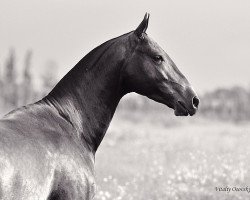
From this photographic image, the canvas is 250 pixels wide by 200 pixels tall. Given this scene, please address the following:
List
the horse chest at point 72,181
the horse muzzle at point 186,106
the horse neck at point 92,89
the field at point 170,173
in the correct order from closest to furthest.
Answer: the horse chest at point 72,181 → the horse neck at point 92,89 → the horse muzzle at point 186,106 → the field at point 170,173

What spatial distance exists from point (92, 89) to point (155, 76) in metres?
0.70

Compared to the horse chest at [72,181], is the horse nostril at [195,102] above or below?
above

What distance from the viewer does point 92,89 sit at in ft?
22.5

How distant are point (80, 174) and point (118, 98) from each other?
118 cm

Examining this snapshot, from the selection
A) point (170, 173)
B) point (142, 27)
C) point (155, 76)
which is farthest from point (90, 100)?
point (170, 173)

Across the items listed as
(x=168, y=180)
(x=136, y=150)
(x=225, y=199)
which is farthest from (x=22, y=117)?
(x=136, y=150)

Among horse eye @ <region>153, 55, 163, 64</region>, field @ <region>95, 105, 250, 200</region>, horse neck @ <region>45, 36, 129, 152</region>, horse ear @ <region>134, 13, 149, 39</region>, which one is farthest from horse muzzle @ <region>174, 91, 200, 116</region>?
field @ <region>95, 105, 250, 200</region>

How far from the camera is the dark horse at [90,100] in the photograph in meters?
6.10

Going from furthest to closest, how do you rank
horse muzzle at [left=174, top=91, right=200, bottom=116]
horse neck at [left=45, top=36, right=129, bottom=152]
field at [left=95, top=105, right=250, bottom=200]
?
field at [left=95, top=105, right=250, bottom=200]
horse muzzle at [left=174, top=91, right=200, bottom=116]
horse neck at [left=45, top=36, right=129, bottom=152]

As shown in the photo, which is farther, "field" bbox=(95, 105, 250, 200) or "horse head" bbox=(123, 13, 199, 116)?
"field" bbox=(95, 105, 250, 200)

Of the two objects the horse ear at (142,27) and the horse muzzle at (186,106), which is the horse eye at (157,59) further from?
the horse muzzle at (186,106)

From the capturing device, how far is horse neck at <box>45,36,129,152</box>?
6.77 meters

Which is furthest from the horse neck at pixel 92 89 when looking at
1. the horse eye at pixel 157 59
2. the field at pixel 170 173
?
the field at pixel 170 173

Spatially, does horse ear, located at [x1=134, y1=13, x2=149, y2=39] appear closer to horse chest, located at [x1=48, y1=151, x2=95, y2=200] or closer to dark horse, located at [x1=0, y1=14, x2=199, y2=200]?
dark horse, located at [x1=0, y1=14, x2=199, y2=200]
